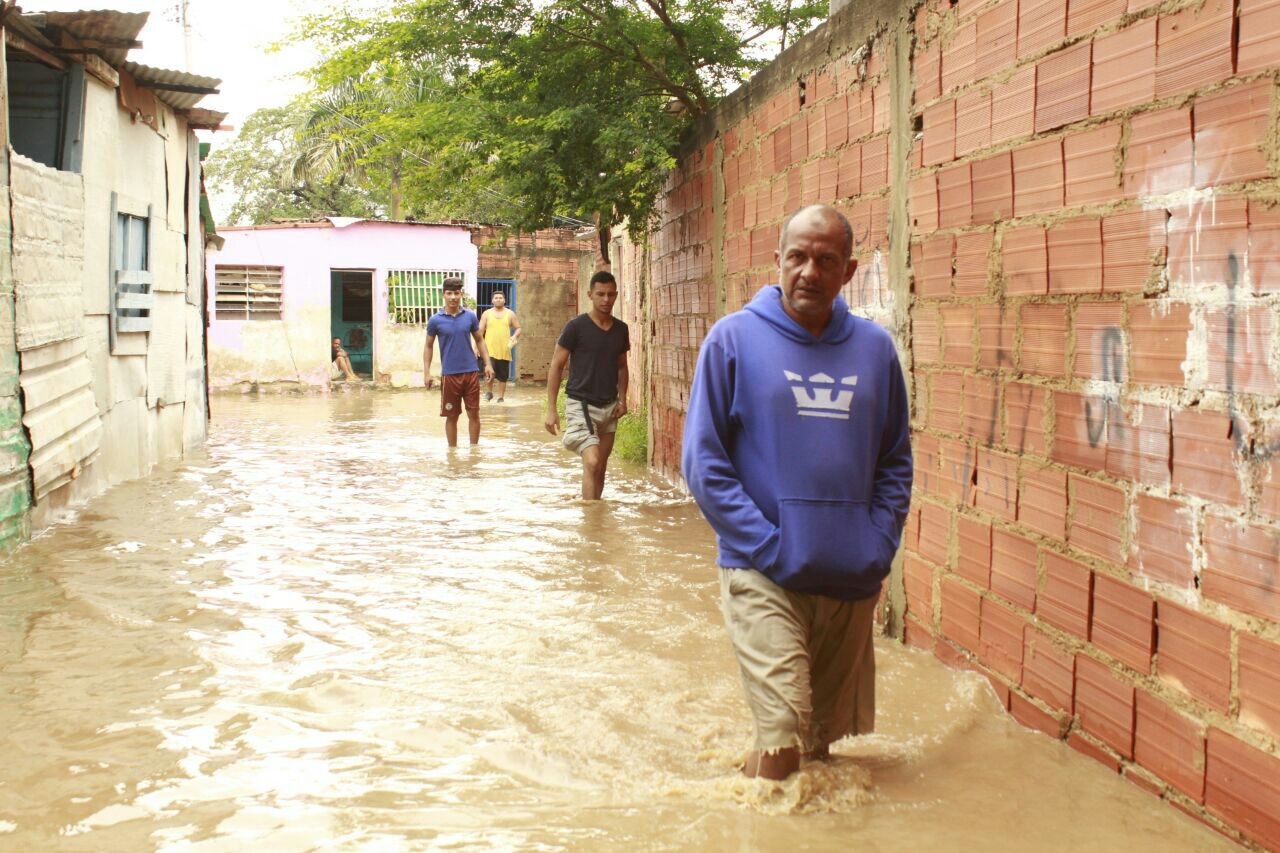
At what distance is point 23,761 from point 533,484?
657cm

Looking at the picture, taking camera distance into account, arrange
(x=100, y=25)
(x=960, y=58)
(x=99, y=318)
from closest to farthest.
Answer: (x=960, y=58)
(x=100, y=25)
(x=99, y=318)

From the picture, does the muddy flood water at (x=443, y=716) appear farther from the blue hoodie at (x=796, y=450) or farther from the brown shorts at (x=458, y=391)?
the brown shorts at (x=458, y=391)

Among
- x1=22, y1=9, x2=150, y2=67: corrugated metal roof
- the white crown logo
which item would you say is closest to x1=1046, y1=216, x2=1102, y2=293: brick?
the white crown logo

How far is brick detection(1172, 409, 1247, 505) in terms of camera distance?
306cm

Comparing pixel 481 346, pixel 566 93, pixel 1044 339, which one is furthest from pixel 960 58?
pixel 481 346

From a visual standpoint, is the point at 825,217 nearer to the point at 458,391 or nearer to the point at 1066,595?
the point at 1066,595

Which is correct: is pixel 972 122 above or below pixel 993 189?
above

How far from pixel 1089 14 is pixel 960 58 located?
894 millimetres

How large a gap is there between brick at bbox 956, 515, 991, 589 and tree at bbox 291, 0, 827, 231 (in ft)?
16.5

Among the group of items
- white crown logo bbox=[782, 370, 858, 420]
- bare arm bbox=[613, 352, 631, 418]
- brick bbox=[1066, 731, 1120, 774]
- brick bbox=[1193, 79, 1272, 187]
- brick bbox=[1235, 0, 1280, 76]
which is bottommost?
brick bbox=[1066, 731, 1120, 774]

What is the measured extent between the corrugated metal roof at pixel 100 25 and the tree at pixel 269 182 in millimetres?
29079

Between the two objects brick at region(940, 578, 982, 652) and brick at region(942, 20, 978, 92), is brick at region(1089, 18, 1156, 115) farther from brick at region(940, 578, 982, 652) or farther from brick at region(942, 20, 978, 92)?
brick at region(940, 578, 982, 652)

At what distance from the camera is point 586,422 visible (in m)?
8.71

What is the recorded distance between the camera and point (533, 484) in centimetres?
1023
